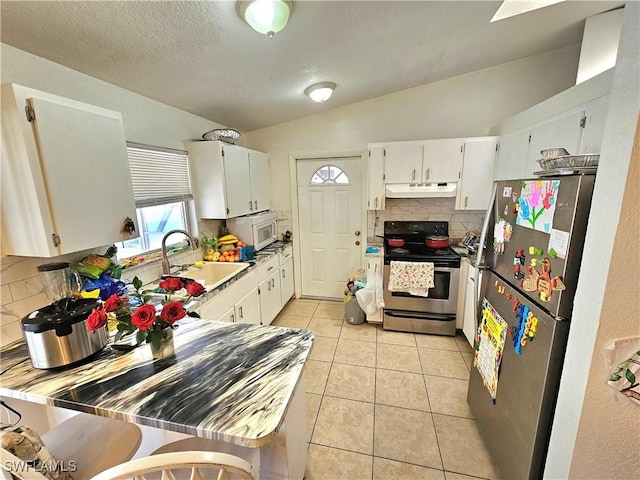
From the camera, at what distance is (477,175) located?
114 inches

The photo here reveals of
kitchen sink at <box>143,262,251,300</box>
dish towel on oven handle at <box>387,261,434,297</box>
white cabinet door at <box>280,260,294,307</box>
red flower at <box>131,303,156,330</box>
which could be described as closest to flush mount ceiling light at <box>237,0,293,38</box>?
red flower at <box>131,303,156,330</box>

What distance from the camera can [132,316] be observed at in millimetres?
996

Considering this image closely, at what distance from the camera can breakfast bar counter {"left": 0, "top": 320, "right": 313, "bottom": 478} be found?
A: 0.85 m

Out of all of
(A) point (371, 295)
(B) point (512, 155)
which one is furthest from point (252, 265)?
(B) point (512, 155)

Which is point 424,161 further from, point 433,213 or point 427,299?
point 427,299

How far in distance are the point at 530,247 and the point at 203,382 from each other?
1.51 metres

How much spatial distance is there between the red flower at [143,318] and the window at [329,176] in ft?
9.59

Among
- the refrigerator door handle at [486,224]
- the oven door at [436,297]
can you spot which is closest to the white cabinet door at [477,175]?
the oven door at [436,297]

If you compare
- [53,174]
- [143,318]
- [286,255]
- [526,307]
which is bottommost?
[286,255]

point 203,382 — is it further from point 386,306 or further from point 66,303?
point 386,306

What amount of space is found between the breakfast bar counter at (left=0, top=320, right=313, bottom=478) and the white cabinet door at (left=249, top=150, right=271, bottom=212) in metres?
2.17

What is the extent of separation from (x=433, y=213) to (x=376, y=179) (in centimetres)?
84

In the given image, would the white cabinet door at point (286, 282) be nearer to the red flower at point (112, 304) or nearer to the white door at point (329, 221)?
the white door at point (329, 221)

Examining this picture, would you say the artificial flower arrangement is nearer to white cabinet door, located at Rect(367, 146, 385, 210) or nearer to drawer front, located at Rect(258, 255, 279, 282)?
drawer front, located at Rect(258, 255, 279, 282)
